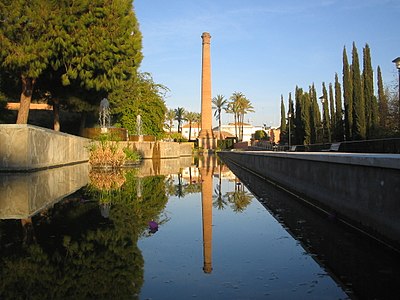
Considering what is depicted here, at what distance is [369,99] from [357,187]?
3251 centimetres

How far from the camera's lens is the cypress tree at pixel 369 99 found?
3684 centimetres

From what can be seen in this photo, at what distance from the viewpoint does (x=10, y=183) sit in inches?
566

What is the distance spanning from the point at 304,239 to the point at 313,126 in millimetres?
47866

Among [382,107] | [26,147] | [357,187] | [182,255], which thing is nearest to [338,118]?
[382,107]

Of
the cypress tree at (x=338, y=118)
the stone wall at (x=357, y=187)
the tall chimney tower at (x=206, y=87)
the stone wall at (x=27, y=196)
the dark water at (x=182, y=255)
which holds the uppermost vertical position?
the tall chimney tower at (x=206, y=87)

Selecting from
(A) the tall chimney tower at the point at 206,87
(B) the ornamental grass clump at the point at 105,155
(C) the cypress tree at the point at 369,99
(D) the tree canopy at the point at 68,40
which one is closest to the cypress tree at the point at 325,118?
(C) the cypress tree at the point at 369,99

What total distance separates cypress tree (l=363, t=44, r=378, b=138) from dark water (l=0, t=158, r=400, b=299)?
29978 millimetres

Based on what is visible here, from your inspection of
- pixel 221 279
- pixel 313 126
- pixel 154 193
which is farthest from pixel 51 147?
pixel 313 126

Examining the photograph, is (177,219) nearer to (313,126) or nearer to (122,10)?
(122,10)

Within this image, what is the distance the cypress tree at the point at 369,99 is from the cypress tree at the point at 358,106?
0.41 m

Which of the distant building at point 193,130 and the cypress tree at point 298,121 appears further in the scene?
the distant building at point 193,130

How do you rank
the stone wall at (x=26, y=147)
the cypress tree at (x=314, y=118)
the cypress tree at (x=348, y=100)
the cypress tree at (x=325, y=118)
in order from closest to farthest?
the stone wall at (x=26, y=147) < the cypress tree at (x=348, y=100) < the cypress tree at (x=325, y=118) < the cypress tree at (x=314, y=118)

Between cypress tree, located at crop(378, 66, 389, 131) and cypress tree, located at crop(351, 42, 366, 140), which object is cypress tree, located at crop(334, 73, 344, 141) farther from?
cypress tree, located at crop(351, 42, 366, 140)

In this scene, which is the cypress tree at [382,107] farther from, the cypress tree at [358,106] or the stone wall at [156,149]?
the stone wall at [156,149]
